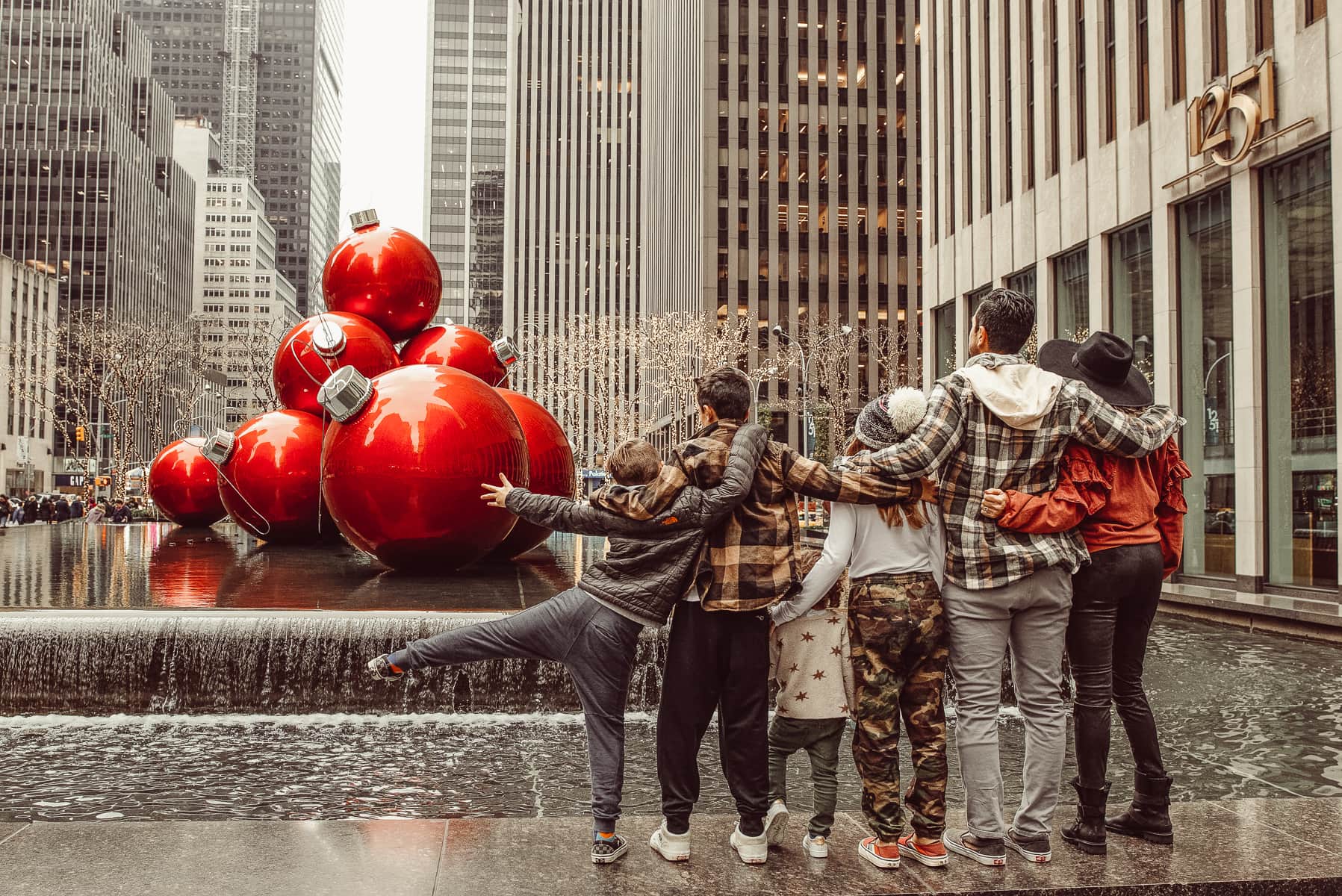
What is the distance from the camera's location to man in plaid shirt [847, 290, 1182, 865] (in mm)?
3877

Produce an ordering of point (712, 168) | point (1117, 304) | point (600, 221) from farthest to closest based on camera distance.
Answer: point (600, 221) < point (712, 168) < point (1117, 304)

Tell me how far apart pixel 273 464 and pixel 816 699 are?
960 cm

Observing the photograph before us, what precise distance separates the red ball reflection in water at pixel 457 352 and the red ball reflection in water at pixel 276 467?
147 centimetres

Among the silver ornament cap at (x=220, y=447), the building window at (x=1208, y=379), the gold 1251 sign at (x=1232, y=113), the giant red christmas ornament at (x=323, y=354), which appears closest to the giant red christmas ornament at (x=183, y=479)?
the silver ornament cap at (x=220, y=447)

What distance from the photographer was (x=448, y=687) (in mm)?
7738

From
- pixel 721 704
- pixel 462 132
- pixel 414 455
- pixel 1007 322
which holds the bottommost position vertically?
pixel 721 704

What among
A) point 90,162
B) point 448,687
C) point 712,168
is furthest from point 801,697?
point 90,162

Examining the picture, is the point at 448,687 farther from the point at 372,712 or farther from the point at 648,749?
the point at 648,749

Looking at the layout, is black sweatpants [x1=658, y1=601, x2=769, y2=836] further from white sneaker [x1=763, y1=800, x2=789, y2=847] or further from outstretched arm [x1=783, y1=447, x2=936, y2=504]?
outstretched arm [x1=783, y1=447, x2=936, y2=504]

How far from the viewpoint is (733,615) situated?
3973mm

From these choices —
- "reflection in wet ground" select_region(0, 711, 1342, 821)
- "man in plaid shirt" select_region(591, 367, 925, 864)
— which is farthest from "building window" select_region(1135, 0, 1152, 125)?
"man in plaid shirt" select_region(591, 367, 925, 864)

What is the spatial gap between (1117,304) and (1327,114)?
5.59 metres

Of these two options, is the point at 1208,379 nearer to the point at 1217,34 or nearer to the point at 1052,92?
the point at 1217,34

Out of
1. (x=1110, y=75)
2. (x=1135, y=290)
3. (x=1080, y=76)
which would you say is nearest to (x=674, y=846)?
(x=1135, y=290)
